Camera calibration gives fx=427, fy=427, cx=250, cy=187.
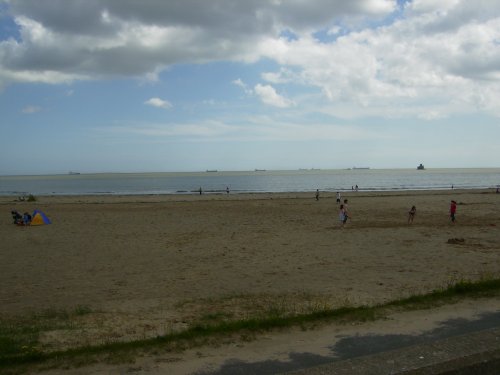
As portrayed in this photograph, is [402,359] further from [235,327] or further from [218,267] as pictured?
[218,267]

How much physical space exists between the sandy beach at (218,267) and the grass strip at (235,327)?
2.45 ft

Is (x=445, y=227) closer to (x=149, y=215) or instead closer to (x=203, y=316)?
(x=203, y=316)

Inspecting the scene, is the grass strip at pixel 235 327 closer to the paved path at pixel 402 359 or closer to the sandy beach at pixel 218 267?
the sandy beach at pixel 218 267

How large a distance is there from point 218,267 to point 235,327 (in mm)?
7029

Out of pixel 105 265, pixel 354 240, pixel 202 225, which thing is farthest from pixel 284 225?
pixel 105 265

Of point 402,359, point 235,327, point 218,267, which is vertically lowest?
point 218,267

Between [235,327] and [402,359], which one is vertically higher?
[402,359]

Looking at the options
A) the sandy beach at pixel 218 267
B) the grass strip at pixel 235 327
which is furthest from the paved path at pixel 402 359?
the sandy beach at pixel 218 267

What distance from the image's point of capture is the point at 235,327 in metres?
5.24

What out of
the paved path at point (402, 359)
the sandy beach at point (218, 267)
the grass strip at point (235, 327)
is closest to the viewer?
the paved path at point (402, 359)

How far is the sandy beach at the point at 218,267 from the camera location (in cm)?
802

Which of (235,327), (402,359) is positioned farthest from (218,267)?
(402,359)

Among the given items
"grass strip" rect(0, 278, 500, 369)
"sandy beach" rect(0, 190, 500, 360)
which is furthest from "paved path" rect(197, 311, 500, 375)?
"sandy beach" rect(0, 190, 500, 360)

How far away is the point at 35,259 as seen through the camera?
14008 mm
